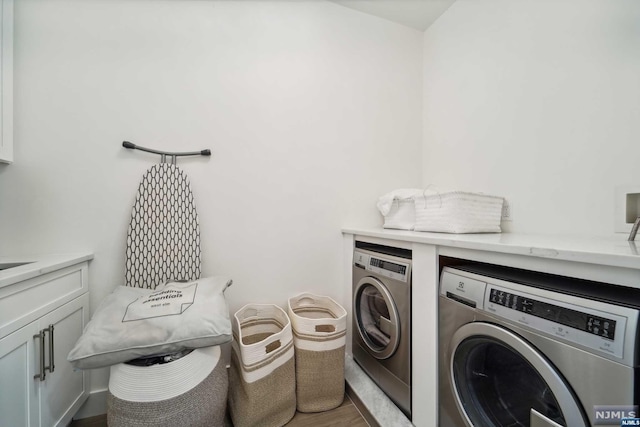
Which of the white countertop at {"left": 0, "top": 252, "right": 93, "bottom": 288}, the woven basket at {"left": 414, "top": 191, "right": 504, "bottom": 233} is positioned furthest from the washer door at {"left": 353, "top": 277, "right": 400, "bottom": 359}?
the white countertop at {"left": 0, "top": 252, "right": 93, "bottom": 288}

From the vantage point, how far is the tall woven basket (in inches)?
49.9

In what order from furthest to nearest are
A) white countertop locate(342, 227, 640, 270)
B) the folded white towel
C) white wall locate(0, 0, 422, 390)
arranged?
the folded white towel → white wall locate(0, 0, 422, 390) → white countertop locate(342, 227, 640, 270)

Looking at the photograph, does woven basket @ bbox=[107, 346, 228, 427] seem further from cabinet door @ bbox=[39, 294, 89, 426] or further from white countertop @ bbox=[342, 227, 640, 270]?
white countertop @ bbox=[342, 227, 640, 270]

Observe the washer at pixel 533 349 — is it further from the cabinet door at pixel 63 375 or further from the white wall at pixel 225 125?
the cabinet door at pixel 63 375

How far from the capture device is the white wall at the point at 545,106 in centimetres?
100

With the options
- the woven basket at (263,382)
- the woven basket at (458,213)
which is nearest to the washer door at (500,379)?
the woven basket at (458,213)

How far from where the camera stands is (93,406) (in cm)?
125

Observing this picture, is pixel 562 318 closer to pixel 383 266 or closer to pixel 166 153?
pixel 383 266

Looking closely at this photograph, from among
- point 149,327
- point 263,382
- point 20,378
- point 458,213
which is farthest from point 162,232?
point 458,213

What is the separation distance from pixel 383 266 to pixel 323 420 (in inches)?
32.8

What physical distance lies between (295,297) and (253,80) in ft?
4.72

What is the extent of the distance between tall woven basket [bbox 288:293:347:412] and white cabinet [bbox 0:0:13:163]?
1598 mm

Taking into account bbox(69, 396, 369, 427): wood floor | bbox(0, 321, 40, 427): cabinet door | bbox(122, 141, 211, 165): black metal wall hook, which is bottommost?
bbox(69, 396, 369, 427): wood floor

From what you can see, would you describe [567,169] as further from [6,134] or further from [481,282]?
[6,134]
